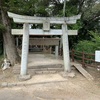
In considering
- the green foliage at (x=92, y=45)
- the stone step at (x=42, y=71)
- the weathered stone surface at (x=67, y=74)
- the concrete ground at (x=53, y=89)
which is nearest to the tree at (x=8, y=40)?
the stone step at (x=42, y=71)

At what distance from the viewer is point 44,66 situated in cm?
827

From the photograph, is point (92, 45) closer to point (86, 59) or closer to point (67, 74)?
point (86, 59)

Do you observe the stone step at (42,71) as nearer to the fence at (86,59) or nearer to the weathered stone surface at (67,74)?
the weathered stone surface at (67,74)

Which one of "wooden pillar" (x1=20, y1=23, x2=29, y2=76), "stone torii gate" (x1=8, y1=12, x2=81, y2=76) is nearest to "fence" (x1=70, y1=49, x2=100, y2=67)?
"stone torii gate" (x1=8, y1=12, x2=81, y2=76)

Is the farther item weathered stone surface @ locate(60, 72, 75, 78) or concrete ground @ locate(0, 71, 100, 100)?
weathered stone surface @ locate(60, 72, 75, 78)

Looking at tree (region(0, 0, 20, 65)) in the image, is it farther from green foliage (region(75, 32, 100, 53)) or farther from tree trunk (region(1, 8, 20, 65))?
green foliage (region(75, 32, 100, 53))

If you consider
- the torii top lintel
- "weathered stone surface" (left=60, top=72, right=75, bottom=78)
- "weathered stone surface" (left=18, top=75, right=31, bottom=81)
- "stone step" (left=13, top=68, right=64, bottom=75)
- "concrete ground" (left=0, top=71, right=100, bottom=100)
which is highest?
the torii top lintel

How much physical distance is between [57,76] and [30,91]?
1884 mm

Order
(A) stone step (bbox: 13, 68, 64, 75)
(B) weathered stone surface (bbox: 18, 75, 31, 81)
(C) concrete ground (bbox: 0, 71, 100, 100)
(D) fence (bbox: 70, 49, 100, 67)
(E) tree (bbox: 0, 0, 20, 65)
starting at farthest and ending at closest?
(E) tree (bbox: 0, 0, 20, 65)
(D) fence (bbox: 70, 49, 100, 67)
(A) stone step (bbox: 13, 68, 64, 75)
(B) weathered stone surface (bbox: 18, 75, 31, 81)
(C) concrete ground (bbox: 0, 71, 100, 100)

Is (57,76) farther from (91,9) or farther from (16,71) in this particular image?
(91,9)

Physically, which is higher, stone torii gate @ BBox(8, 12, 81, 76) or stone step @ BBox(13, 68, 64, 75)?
stone torii gate @ BBox(8, 12, 81, 76)

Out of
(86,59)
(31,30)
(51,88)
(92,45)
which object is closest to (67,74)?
(86,59)

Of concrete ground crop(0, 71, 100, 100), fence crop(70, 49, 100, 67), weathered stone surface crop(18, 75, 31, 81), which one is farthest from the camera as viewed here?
fence crop(70, 49, 100, 67)

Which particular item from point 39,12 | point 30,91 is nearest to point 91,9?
point 39,12
